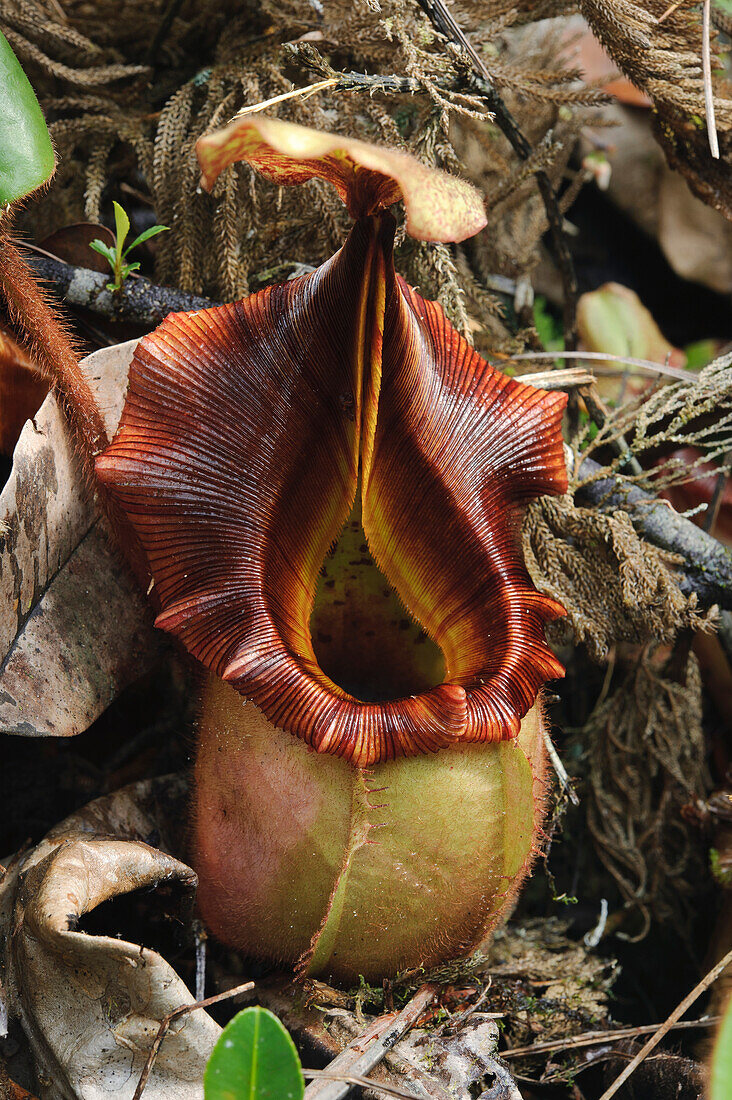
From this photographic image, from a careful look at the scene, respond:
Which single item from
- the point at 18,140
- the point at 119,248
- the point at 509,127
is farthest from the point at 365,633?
the point at 509,127

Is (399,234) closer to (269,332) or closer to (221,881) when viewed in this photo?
(269,332)

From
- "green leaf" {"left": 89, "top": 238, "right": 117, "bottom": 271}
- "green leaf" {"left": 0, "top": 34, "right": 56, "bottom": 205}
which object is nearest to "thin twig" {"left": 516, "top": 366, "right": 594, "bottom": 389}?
"green leaf" {"left": 89, "top": 238, "right": 117, "bottom": 271}

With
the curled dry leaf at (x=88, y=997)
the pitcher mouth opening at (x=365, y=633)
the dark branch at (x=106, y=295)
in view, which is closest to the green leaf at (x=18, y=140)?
the dark branch at (x=106, y=295)

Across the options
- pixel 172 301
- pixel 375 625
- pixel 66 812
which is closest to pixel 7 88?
pixel 172 301

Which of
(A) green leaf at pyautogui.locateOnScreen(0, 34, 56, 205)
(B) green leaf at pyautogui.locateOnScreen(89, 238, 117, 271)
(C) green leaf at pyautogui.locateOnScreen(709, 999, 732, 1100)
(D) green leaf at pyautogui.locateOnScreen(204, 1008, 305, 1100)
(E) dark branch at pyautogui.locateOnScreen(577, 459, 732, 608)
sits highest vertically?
(A) green leaf at pyautogui.locateOnScreen(0, 34, 56, 205)

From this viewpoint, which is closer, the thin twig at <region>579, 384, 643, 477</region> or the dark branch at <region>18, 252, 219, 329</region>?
the dark branch at <region>18, 252, 219, 329</region>

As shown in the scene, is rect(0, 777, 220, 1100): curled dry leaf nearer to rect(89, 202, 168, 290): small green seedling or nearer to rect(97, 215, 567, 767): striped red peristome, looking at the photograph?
rect(97, 215, 567, 767): striped red peristome

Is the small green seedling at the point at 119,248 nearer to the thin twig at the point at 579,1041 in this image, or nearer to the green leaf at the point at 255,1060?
the green leaf at the point at 255,1060

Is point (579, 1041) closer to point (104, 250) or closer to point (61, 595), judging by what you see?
point (61, 595)
